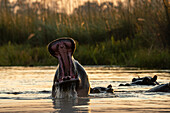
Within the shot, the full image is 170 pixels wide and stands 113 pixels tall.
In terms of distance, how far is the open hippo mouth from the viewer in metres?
4.74

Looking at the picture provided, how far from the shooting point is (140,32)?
13594 mm

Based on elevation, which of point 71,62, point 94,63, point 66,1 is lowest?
point 94,63

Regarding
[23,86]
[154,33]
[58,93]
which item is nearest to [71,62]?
[58,93]

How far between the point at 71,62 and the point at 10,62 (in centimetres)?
838

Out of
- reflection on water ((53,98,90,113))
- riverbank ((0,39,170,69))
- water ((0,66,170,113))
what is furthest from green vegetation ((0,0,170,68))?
reflection on water ((53,98,90,113))

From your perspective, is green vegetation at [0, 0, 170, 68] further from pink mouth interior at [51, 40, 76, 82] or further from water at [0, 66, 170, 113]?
pink mouth interior at [51, 40, 76, 82]

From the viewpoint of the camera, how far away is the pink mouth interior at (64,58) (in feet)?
15.6

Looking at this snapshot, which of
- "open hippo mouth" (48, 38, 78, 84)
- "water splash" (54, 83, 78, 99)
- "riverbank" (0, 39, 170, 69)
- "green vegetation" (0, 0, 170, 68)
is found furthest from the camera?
"green vegetation" (0, 0, 170, 68)

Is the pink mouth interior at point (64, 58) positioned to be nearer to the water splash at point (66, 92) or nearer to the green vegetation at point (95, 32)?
the water splash at point (66, 92)

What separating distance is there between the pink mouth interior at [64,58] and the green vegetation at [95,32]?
21.6ft

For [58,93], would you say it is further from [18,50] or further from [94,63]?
[18,50]

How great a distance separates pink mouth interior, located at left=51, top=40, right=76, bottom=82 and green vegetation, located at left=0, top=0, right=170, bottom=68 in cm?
657

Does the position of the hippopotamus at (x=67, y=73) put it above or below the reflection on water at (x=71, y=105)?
above

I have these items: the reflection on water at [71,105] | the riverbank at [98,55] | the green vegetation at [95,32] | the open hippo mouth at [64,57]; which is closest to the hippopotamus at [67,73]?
the open hippo mouth at [64,57]
